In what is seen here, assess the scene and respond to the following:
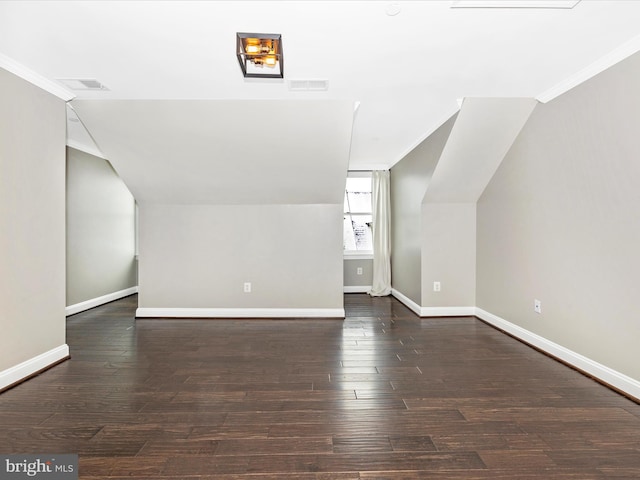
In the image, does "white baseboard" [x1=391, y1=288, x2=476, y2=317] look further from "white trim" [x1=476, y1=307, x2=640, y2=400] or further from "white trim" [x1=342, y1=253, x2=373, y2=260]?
"white trim" [x1=342, y1=253, x2=373, y2=260]

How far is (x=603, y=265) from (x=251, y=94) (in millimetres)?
3022

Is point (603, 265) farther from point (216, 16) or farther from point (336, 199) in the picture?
point (216, 16)

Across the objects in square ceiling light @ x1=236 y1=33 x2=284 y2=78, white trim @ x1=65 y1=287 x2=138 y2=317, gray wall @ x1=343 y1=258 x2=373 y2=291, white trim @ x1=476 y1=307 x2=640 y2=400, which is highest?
square ceiling light @ x1=236 y1=33 x2=284 y2=78

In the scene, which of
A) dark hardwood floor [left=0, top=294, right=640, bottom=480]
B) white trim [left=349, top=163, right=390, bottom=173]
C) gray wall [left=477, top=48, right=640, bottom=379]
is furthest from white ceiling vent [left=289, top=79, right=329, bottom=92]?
white trim [left=349, top=163, right=390, bottom=173]

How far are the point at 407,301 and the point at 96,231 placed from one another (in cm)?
470

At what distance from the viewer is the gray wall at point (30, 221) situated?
95.7 inches

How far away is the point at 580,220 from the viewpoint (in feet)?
8.85

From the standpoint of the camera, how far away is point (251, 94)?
2.92 m

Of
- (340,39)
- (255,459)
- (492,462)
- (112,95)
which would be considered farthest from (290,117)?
(492,462)

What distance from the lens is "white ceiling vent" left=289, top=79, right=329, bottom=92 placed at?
2701mm

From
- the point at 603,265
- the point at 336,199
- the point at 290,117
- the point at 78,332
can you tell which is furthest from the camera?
the point at 336,199

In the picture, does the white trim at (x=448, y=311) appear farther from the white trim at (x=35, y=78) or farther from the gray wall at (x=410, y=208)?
the white trim at (x=35, y=78)

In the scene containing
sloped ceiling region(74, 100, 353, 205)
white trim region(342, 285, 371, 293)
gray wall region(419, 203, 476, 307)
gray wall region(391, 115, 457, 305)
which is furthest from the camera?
white trim region(342, 285, 371, 293)

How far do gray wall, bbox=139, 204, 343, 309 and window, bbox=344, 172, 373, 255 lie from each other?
2173 millimetres
